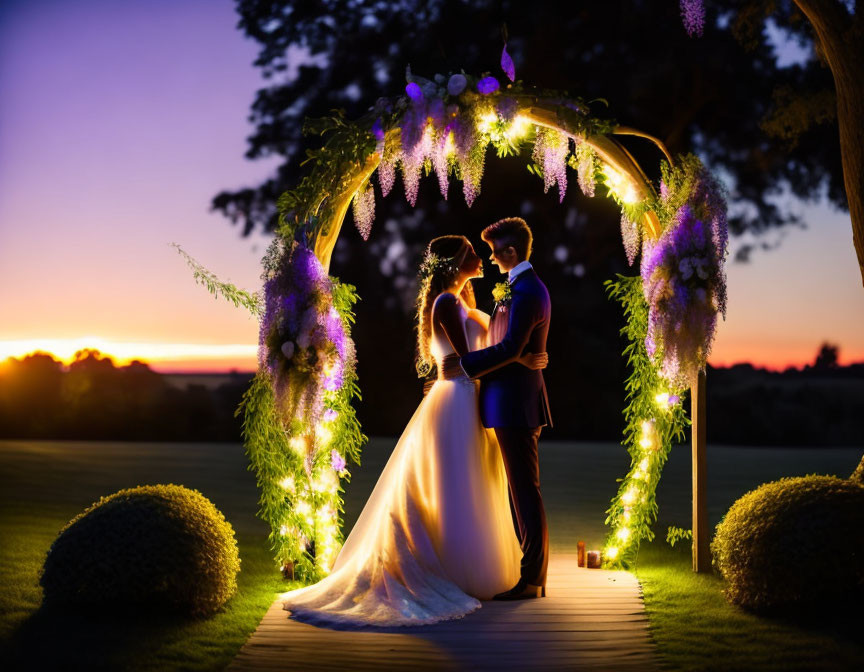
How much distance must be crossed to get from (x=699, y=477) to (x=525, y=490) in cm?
154

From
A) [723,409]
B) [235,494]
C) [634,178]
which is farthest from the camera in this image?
[723,409]

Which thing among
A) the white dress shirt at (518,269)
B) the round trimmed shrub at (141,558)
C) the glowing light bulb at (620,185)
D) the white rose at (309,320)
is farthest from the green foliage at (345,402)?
the glowing light bulb at (620,185)

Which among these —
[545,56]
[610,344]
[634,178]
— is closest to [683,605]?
[634,178]

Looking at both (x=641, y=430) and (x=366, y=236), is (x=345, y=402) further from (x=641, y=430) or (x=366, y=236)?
(x=641, y=430)

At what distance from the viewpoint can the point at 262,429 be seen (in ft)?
20.1

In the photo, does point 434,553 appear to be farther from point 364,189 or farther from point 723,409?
point 723,409

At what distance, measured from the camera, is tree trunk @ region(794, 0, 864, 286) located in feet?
21.6

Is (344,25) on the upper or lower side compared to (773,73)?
upper

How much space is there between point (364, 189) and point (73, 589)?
301 centimetres

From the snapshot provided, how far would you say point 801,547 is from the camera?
5.11 meters

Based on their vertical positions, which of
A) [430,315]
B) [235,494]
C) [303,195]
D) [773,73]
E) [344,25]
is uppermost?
[344,25]

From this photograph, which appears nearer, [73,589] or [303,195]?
[73,589]

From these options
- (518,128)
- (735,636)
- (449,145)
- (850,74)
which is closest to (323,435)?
(449,145)

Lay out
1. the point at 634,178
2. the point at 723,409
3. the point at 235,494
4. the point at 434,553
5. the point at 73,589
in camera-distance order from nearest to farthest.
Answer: the point at 73,589 → the point at 434,553 → the point at 634,178 → the point at 235,494 → the point at 723,409
